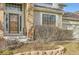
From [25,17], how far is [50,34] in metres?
0.42

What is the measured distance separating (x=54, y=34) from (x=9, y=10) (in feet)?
2.32

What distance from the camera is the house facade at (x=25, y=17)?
2773mm

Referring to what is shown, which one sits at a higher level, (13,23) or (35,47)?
(13,23)

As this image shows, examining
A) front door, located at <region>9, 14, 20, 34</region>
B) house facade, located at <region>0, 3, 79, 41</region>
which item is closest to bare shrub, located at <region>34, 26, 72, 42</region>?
→ house facade, located at <region>0, 3, 79, 41</region>

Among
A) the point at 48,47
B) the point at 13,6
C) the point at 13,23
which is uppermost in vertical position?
the point at 13,6

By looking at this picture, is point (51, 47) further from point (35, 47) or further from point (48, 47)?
point (35, 47)

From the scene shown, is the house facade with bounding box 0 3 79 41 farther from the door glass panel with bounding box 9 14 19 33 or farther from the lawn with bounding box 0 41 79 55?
the lawn with bounding box 0 41 79 55

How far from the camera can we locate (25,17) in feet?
9.25

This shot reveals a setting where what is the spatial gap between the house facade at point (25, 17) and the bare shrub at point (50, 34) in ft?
0.20

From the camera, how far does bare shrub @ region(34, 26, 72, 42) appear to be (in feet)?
9.18

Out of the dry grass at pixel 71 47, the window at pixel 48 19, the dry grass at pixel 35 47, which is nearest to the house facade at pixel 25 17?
the window at pixel 48 19

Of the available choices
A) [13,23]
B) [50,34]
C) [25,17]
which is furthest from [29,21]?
[50,34]

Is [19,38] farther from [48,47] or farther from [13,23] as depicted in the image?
[48,47]

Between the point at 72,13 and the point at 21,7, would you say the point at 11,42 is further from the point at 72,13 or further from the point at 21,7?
the point at 72,13
